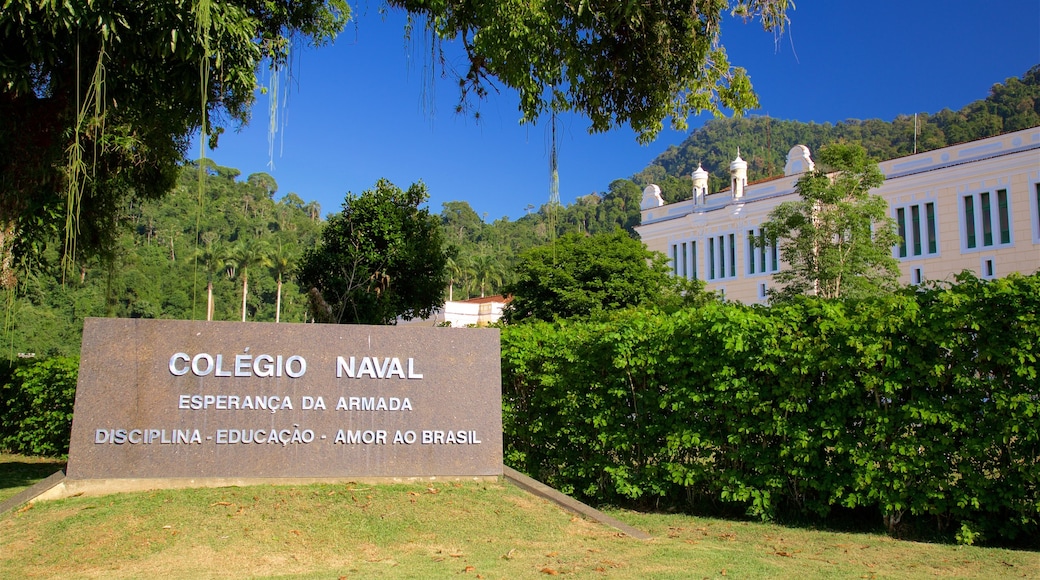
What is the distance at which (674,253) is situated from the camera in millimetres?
51031

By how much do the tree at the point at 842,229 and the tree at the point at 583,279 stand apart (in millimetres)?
7014

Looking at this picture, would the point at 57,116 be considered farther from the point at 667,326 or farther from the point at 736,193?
the point at 736,193

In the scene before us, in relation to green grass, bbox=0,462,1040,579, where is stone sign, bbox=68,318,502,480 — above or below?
above

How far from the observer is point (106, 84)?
22.2 feet

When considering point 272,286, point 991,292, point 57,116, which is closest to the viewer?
point 991,292

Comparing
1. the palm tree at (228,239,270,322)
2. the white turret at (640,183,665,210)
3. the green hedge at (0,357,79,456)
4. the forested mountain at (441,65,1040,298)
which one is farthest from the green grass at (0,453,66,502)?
the palm tree at (228,239,270,322)

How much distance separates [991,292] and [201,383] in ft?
25.6

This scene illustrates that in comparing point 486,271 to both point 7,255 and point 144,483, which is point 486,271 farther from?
point 144,483

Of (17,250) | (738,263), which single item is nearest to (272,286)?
(738,263)

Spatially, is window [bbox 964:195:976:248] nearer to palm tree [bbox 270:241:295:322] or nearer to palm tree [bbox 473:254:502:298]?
palm tree [bbox 473:254:502:298]

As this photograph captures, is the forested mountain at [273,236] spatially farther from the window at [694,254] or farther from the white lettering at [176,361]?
the window at [694,254]

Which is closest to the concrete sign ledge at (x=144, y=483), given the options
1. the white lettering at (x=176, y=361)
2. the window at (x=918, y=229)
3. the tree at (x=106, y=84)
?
the white lettering at (x=176, y=361)

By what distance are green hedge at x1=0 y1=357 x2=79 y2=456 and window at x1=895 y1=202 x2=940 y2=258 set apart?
36825 millimetres

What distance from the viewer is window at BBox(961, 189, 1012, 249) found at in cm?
3634
